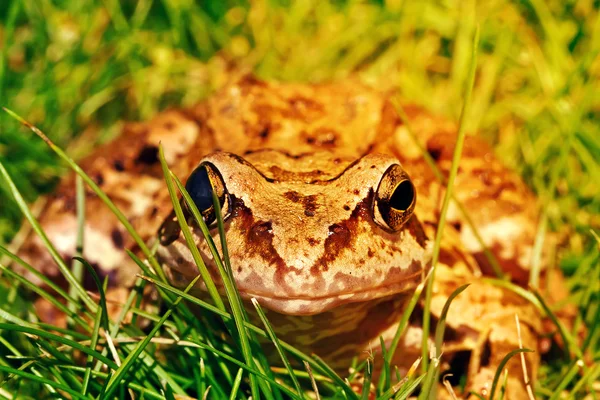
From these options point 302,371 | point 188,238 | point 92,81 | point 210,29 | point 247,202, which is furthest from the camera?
point 210,29

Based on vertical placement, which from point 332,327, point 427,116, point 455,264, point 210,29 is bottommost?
point 332,327

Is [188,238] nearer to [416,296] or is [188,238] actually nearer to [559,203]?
[416,296]

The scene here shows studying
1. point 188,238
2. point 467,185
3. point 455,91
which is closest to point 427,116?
point 467,185

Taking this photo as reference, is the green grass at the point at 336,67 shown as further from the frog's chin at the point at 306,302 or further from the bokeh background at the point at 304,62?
the frog's chin at the point at 306,302

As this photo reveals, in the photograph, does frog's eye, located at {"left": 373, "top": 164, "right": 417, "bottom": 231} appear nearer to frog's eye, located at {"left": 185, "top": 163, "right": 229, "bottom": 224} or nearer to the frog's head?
the frog's head

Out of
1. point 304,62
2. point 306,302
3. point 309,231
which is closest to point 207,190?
point 309,231

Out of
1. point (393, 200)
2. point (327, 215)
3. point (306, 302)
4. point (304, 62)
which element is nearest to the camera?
point (306, 302)

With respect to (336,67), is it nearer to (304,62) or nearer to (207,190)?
(304,62)
